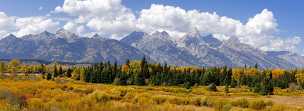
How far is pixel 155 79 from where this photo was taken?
12825 cm

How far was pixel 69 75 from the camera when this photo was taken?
6334 inches

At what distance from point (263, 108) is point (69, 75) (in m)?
132

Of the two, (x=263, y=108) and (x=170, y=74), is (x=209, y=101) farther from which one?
(x=170, y=74)

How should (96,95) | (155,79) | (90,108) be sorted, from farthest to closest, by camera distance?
(155,79) → (96,95) → (90,108)

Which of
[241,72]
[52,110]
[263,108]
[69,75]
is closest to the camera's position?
[52,110]

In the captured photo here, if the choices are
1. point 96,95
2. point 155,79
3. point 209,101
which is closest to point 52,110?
point 96,95

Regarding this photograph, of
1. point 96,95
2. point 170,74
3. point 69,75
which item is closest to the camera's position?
point 96,95

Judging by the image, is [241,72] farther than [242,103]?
Yes

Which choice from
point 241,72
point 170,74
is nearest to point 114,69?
point 170,74

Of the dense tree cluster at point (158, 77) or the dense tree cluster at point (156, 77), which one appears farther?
the dense tree cluster at point (158, 77)

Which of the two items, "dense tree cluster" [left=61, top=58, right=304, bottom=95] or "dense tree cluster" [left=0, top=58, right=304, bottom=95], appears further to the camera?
"dense tree cluster" [left=61, top=58, right=304, bottom=95]

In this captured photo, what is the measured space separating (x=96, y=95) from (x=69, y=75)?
131 m

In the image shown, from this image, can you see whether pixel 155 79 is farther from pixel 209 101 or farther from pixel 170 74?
pixel 209 101

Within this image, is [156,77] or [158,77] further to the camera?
[158,77]
